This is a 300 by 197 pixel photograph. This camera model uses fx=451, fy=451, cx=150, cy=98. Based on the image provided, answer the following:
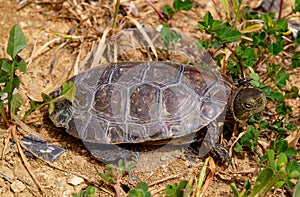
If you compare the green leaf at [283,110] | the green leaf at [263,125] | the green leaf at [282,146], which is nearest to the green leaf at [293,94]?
the green leaf at [283,110]

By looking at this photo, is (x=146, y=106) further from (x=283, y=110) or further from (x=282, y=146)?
(x=283, y=110)

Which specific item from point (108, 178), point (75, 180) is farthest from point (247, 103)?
point (75, 180)

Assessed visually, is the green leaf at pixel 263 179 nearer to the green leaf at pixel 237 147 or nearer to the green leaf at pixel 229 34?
the green leaf at pixel 237 147

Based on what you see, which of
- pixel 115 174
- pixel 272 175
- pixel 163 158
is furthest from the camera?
pixel 163 158

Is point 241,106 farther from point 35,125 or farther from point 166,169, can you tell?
point 35,125

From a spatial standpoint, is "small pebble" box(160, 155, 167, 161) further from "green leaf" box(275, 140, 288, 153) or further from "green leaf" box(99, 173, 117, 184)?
"green leaf" box(275, 140, 288, 153)

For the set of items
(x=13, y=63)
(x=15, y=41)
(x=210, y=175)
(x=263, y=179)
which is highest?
(x=15, y=41)

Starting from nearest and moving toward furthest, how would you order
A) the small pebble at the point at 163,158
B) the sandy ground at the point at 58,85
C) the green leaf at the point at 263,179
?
1. the green leaf at the point at 263,179
2. the sandy ground at the point at 58,85
3. the small pebble at the point at 163,158
